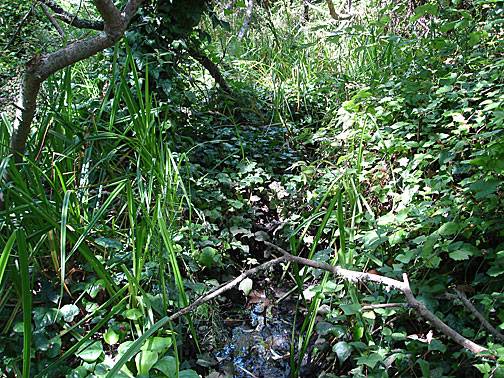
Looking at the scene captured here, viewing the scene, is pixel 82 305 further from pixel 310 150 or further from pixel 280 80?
pixel 280 80

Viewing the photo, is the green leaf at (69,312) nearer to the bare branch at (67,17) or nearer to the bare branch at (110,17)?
the bare branch at (110,17)

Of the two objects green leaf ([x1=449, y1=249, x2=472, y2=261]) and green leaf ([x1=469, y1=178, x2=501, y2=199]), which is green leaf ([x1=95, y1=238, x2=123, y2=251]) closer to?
green leaf ([x1=449, y1=249, x2=472, y2=261])

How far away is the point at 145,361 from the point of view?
48.7 inches

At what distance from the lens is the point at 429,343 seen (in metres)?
1.34

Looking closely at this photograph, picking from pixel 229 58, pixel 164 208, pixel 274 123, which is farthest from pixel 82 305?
pixel 229 58

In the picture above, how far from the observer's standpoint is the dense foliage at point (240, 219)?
4.56 feet

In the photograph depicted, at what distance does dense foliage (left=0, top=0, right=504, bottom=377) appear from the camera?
1390mm

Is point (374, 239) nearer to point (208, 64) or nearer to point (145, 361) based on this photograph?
point (145, 361)

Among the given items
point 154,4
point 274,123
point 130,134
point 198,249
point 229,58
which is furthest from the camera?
point 229,58

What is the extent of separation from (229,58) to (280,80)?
1.81 ft

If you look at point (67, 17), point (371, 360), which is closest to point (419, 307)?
point (371, 360)

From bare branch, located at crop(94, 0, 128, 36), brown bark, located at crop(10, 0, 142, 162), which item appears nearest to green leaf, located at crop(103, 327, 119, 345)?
brown bark, located at crop(10, 0, 142, 162)

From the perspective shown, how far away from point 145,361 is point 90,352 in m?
0.18

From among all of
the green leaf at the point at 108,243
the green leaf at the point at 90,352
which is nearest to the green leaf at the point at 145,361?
the green leaf at the point at 90,352
